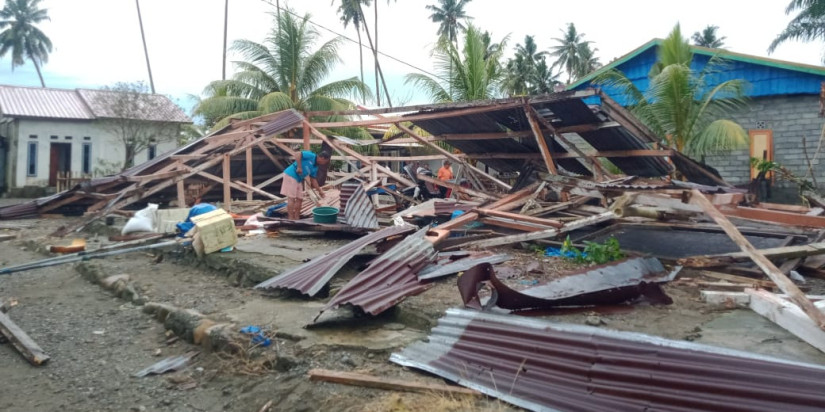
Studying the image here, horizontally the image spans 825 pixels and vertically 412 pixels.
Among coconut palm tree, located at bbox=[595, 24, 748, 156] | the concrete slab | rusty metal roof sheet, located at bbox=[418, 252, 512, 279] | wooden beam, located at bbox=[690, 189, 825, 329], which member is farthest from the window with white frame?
the concrete slab

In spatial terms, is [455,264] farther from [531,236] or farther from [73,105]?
[73,105]

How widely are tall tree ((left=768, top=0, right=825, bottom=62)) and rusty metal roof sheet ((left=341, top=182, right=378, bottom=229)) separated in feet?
68.9

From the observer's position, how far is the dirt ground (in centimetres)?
354

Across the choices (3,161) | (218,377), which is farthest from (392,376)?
(3,161)

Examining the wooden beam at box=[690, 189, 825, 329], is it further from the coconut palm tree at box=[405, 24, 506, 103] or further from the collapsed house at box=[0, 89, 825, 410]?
the coconut palm tree at box=[405, 24, 506, 103]

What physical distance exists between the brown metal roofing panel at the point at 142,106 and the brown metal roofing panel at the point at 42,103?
0.37m

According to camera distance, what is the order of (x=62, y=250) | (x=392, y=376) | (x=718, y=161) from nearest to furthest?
(x=392, y=376) → (x=62, y=250) → (x=718, y=161)

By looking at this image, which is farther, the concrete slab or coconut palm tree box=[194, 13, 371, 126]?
coconut palm tree box=[194, 13, 371, 126]

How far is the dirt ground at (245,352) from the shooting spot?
11.6 ft

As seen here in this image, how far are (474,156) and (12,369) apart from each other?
875cm

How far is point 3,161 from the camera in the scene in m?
23.4

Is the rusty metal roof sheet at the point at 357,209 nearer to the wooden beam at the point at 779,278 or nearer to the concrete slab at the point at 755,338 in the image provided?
the wooden beam at the point at 779,278

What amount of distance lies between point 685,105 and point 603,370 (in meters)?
11.3

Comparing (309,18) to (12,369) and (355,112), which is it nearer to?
(355,112)
